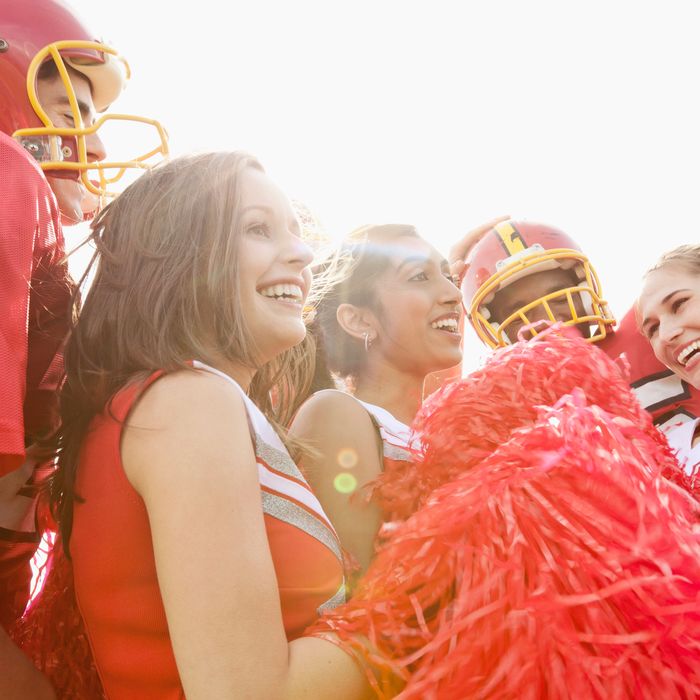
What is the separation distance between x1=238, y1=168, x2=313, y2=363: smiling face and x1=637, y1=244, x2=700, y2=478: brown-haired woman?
1.98m

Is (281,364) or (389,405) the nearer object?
(281,364)

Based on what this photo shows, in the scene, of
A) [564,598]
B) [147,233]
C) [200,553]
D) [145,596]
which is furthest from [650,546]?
[147,233]

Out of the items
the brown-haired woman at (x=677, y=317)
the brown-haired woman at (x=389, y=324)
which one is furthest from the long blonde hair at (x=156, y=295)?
the brown-haired woman at (x=677, y=317)

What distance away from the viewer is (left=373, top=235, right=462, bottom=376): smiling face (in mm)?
2773

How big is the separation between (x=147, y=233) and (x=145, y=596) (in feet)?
2.92

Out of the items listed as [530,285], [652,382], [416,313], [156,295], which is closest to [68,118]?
[156,295]

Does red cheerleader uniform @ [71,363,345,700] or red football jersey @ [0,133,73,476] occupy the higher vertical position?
red football jersey @ [0,133,73,476]

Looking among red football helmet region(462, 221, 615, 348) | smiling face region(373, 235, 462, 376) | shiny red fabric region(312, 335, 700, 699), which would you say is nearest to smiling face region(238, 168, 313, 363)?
shiny red fabric region(312, 335, 700, 699)

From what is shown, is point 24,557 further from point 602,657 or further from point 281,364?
point 602,657

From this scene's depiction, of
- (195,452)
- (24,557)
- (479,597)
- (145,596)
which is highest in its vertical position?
(195,452)

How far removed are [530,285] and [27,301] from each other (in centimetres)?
280

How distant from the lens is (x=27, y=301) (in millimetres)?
1497

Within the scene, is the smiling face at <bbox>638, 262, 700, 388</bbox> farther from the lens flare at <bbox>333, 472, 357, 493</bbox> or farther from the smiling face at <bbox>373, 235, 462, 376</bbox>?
the lens flare at <bbox>333, 472, 357, 493</bbox>

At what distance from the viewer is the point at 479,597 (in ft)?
3.84
